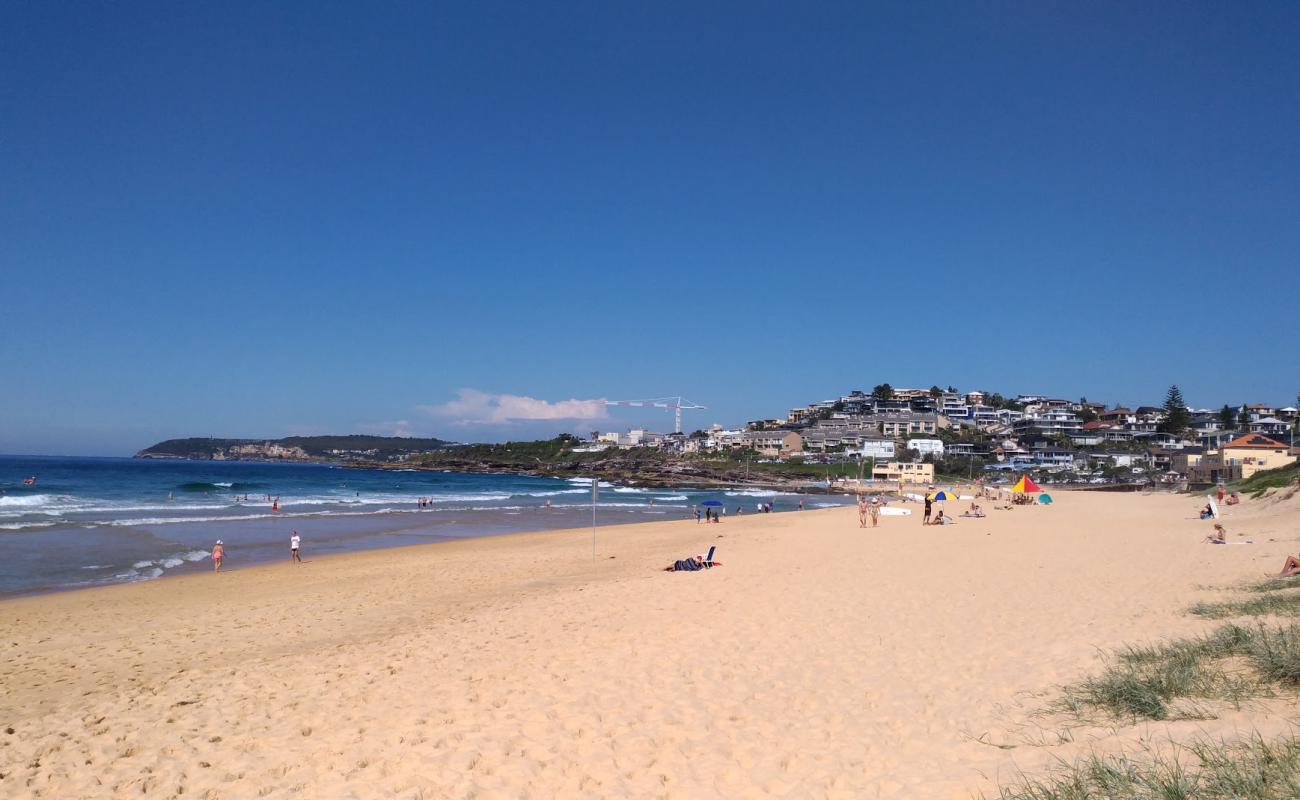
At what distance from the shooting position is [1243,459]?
5869 centimetres

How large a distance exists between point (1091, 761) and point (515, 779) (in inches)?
148

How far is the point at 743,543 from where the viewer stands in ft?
82.7

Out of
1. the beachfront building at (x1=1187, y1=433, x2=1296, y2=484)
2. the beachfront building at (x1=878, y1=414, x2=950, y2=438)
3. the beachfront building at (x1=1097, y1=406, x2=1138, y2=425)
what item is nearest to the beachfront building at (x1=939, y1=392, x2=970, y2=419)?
the beachfront building at (x1=878, y1=414, x2=950, y2=438)

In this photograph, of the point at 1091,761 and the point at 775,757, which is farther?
the point at 775,757

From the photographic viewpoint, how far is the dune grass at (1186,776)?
147 inches

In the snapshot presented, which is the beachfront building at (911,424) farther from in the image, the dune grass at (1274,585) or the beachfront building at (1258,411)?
the dune grass at (1274,585)

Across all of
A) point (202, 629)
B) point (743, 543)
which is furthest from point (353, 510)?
point (202, 629)

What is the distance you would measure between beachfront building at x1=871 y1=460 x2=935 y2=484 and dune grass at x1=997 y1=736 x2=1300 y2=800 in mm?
90450

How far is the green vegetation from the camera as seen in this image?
18.1 ft

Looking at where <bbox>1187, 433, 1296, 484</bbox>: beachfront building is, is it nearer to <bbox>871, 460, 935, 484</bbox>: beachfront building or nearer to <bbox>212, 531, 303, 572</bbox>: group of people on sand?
<bbox>871, 460, 935, 484</bbox>: beachfront building

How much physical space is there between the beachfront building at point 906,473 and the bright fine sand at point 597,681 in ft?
261

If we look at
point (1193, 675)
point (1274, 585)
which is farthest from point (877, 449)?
point (1193, 675)

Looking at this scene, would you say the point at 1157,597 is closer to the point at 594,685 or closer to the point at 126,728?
the point at 594,685

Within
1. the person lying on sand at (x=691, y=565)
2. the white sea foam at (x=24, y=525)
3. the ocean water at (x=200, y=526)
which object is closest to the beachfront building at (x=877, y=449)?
the ocean water at (x=200, y=526)
